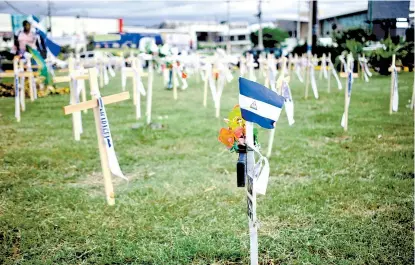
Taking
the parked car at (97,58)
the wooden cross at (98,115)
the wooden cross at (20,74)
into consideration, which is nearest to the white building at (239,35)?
the parked car at (97,58)

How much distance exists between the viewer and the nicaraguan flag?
2822 millimetres

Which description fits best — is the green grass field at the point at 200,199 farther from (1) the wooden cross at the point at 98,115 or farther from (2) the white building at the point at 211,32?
(2) the white building at the point at 211,32

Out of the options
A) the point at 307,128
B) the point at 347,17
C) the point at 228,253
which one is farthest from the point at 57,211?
the point at 347,17

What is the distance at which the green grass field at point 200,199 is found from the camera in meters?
3.86

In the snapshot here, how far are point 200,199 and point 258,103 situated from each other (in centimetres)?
253

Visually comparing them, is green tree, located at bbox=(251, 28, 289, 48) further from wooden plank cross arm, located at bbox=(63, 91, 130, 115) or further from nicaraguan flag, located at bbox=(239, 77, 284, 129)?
nicaraguan flag, located at bbox=(239, 77, 284, 129)

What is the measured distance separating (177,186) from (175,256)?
1.93m

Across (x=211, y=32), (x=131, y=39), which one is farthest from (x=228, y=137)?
(x=211, y=32)

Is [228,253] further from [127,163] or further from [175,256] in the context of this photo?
[127,163]

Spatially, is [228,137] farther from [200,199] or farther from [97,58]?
[97,58]

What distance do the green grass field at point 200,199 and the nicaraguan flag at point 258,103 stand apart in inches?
55.2

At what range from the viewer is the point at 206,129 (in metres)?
9.26

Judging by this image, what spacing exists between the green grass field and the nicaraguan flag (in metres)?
1.40

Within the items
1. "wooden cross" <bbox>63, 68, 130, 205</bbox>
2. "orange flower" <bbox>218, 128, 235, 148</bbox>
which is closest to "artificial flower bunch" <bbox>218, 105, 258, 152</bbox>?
"orange flower" <bbox>218, 128, 235, 148</bbox>
